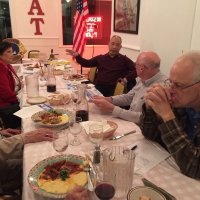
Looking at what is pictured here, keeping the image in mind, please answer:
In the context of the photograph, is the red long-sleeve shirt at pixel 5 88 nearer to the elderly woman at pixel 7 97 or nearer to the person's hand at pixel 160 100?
the elderly woman at pixel 7 97

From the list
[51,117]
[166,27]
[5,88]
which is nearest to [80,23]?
[166,27]

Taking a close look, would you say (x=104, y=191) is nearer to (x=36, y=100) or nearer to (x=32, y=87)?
(x=36, y=100)

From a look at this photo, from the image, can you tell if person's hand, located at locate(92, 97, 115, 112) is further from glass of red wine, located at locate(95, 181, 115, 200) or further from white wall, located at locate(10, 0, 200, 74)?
white wall, located at locate(10, 0, 200, 74)

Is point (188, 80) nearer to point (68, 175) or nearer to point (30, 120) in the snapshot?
point (68, 175)

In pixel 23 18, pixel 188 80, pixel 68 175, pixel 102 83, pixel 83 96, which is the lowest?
pixel 102 83

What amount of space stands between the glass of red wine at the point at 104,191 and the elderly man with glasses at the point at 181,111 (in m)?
0.41

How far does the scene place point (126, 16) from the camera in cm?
409

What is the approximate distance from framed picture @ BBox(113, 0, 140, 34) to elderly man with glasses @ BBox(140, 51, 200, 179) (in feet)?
9.10

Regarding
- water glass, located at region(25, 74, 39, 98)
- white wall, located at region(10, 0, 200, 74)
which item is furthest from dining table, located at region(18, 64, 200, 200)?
white wall, located at region(10, 0, 200, 74)

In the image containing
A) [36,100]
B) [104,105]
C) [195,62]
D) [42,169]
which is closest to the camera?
[42,169]

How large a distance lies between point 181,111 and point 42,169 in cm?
84

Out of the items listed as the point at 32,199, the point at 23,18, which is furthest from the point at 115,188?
the point at 23,18

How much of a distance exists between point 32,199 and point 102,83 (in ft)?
9.84

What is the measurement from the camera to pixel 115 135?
5.00 ft
